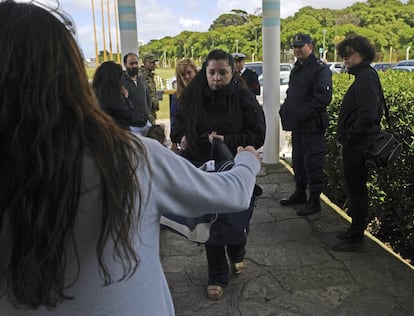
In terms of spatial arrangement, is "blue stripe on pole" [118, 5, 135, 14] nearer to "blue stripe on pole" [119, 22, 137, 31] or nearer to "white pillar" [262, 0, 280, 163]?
"blue stripe on pole" [119, 22, 137, 31]

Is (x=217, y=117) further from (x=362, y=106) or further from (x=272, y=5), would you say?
(x=272, y=5)

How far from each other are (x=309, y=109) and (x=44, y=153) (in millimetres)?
3909

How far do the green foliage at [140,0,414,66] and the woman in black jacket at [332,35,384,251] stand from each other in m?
50.4

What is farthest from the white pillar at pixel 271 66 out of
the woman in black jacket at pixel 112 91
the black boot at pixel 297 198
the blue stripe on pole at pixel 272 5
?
the woman in black jacket at pixel 112 91

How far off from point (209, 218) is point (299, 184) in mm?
3596

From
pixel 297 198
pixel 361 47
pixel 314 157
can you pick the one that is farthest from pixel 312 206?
pixel 361 47

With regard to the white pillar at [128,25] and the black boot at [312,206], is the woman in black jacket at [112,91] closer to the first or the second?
the black boot at [312,206]

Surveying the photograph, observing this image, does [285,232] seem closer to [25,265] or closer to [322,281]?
[322,281]

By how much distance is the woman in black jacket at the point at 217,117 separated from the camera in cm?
314

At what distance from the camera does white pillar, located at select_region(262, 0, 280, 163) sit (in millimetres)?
6488

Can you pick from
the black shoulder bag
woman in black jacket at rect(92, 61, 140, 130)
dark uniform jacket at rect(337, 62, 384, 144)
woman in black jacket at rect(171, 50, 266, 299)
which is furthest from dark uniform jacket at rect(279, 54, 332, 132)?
woman in black jacket at rect(92, 61, 140, 130)

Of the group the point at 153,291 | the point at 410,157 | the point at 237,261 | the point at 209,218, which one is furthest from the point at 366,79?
the point at 153,291

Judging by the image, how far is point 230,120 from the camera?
3.19 metres

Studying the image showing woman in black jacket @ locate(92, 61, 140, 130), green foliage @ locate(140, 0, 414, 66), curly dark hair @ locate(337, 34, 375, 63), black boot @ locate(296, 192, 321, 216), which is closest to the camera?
curly dark hair @ locate(337, 34, 375, 63)
